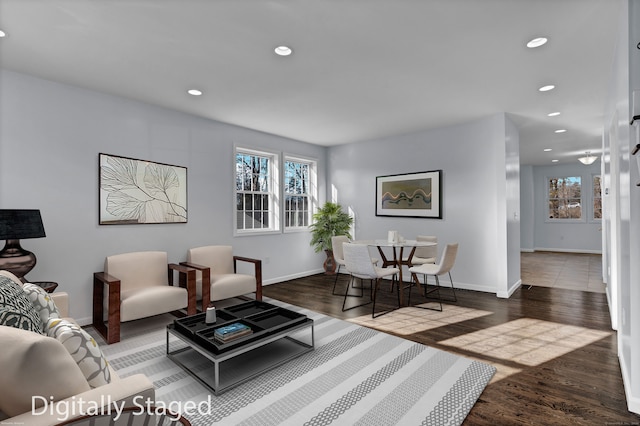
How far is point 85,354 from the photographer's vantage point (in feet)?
4.75

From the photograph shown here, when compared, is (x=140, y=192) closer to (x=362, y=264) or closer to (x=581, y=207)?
(x=362, y=264)

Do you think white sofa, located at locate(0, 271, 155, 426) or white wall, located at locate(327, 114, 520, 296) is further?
white wall, located at locate(327, 114, 520, 296)

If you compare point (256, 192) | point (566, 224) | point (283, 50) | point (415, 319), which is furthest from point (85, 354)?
point (566, 224)

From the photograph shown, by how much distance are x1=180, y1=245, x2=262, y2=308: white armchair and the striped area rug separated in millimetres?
835

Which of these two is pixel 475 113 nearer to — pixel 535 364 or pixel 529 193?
pixel 535 364

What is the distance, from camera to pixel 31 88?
10.9 feet

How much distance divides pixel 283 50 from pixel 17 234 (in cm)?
274

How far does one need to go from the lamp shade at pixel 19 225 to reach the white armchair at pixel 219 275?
4.95ft

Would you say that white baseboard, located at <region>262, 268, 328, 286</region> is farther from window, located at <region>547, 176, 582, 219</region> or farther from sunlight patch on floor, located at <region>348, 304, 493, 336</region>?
window, located at <region>547, 176, 582, 219</region>

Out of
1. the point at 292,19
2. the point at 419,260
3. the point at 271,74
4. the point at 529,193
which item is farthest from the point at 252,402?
the point at 529,193

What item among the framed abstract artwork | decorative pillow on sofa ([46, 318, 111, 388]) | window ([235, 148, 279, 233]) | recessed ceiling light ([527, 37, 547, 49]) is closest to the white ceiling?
recessed ceiling light ([527, 37, 547, 49])

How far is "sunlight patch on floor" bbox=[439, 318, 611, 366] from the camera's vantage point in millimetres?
2828

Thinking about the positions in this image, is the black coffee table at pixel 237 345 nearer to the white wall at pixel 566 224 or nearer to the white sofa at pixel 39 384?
the white sofa at pixel 39 384

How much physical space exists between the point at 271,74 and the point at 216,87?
0.74 meters
